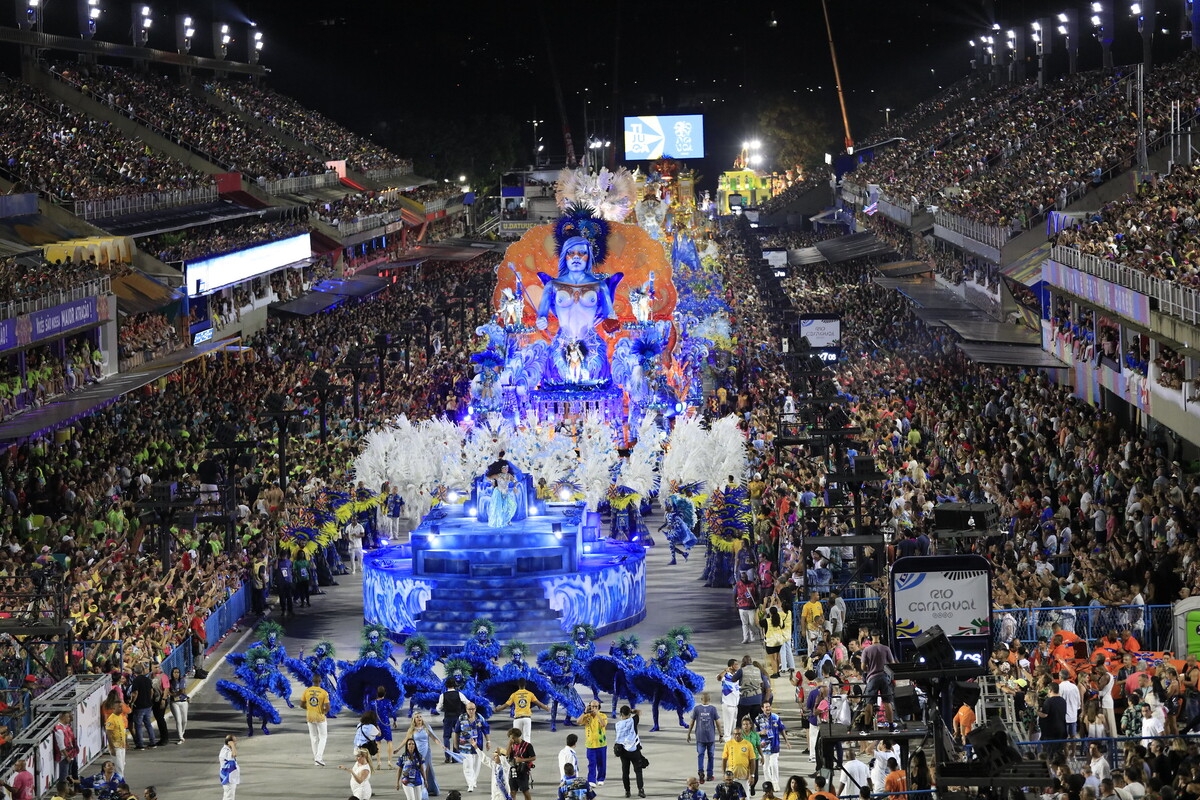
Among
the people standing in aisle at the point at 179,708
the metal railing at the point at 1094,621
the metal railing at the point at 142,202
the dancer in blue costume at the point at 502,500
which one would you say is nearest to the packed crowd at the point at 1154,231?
the metal railing at the point at 1094,621

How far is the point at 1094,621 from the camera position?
21891 mm

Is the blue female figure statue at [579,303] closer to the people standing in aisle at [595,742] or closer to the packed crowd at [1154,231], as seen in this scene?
the packed crowd at [1154,231]

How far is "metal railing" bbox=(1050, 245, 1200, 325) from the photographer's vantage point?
26781 mm

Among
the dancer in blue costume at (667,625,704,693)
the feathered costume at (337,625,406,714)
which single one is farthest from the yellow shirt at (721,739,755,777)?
the feathered costume at (337,625,406,714)

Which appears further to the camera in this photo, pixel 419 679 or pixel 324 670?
pixel 324 670

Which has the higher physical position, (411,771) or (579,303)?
(579,303)

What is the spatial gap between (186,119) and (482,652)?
47751mm

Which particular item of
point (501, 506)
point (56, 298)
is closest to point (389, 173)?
point (56, 298)

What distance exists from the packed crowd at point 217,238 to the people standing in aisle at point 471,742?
3281 centimetres

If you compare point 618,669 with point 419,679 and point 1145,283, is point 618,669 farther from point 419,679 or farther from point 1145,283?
point 1145,283

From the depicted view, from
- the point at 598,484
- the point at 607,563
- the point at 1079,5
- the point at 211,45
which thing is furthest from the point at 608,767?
the point at 211,45

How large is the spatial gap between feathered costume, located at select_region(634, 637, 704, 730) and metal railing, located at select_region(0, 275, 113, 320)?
1605 centimetres

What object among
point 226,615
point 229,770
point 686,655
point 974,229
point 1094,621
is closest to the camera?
point 229,770

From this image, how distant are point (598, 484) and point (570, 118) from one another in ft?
338
